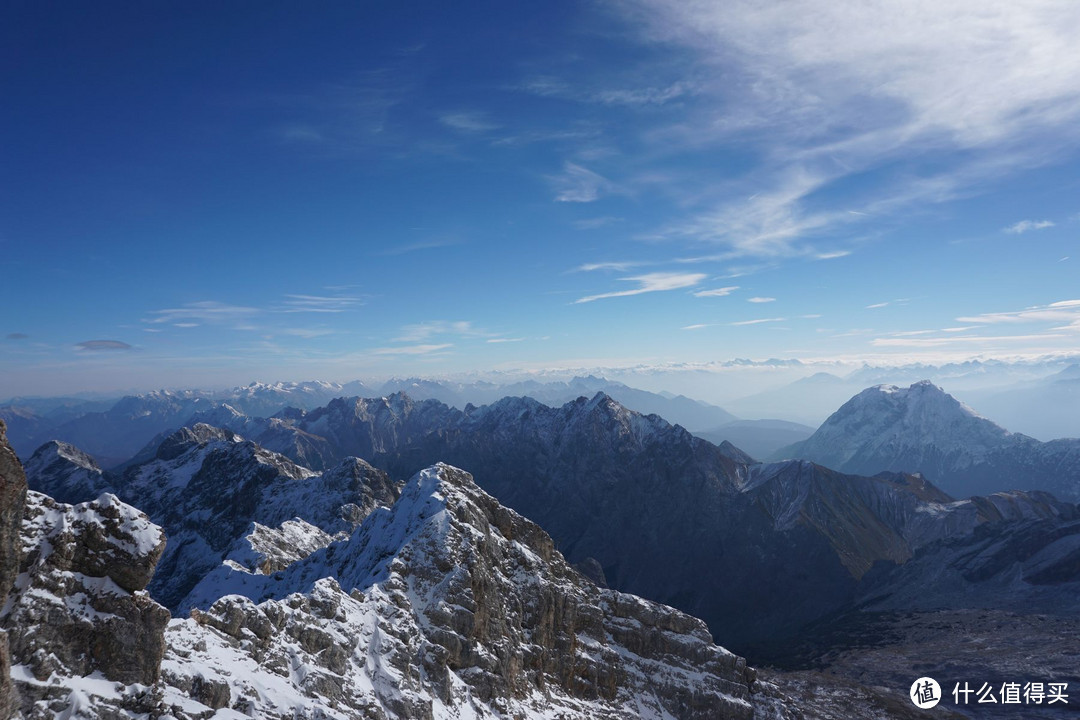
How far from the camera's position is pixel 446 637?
75.2 metres

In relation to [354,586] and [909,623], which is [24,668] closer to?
[354,586]

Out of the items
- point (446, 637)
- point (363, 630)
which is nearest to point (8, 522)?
point (363, 630)

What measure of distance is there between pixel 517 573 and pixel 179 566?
159 metres

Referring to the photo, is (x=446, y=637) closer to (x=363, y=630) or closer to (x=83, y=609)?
(x=363, y=630)

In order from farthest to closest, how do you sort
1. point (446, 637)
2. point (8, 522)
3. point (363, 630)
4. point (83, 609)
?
point (446, 637), point (363, 630), point (83, 609), point (8, 522)

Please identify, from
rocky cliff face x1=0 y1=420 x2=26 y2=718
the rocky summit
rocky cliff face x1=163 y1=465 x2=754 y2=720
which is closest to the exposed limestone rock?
the rocky summit

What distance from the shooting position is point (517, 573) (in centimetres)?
9806

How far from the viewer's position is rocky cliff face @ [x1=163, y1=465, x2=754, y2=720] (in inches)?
2162

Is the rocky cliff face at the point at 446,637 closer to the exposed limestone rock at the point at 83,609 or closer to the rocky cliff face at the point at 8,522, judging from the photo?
the exposed limestone rock at the point at 83,609

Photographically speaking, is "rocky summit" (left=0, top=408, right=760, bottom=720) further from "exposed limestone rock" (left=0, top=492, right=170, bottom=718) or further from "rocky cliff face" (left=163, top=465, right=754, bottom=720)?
"rocky cliff face" (left=163, top=465, right=754, bottom=720)

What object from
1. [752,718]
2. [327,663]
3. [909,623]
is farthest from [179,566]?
[909,623]

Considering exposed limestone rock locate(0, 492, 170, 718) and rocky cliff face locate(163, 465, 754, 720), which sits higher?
exposed limestone rock locate(0, 492, 170, 718)

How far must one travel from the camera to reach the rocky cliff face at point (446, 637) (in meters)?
54.9

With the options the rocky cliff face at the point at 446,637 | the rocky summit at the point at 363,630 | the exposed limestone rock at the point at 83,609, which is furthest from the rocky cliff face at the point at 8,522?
the rocky cliff face at the point at 446,637
